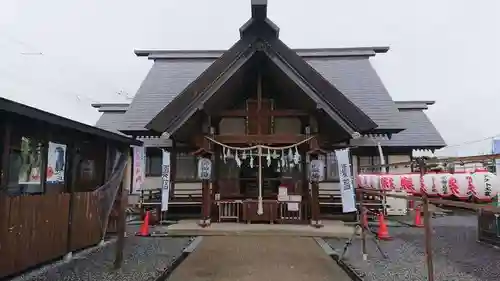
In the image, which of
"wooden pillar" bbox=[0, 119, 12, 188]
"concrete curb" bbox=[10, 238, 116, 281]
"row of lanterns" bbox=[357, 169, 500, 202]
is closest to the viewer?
"row of lanterns" bbox=[357, 169, 500, 202]

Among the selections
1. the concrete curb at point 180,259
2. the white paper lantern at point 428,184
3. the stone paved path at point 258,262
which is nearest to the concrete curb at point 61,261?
the concrete curb at point 180,259

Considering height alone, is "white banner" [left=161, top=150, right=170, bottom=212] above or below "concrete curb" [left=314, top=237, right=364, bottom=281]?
above

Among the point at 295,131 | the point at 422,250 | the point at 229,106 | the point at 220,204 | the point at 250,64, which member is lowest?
the point at 422,250

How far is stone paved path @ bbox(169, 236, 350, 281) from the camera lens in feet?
21.4

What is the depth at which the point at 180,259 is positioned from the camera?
779cm

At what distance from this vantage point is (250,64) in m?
11.8

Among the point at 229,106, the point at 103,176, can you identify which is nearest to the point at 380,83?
the point at 229,106

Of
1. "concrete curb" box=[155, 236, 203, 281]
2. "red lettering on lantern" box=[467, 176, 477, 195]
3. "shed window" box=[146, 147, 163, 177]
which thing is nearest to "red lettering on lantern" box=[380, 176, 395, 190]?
"red lettering on lantern" box=[467, 176, 477, 195]

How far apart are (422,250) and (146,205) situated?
10027 millimetres

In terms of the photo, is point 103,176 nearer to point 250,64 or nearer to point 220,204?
point 220,204

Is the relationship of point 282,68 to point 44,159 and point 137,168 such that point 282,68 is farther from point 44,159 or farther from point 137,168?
point 44,159

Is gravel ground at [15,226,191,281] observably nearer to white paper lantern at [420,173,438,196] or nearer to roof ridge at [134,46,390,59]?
white paper lantern at [420,173,438,196]

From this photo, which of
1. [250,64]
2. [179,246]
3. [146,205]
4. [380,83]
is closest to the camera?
[179,246]

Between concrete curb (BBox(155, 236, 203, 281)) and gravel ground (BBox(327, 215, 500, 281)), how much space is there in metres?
3.47
